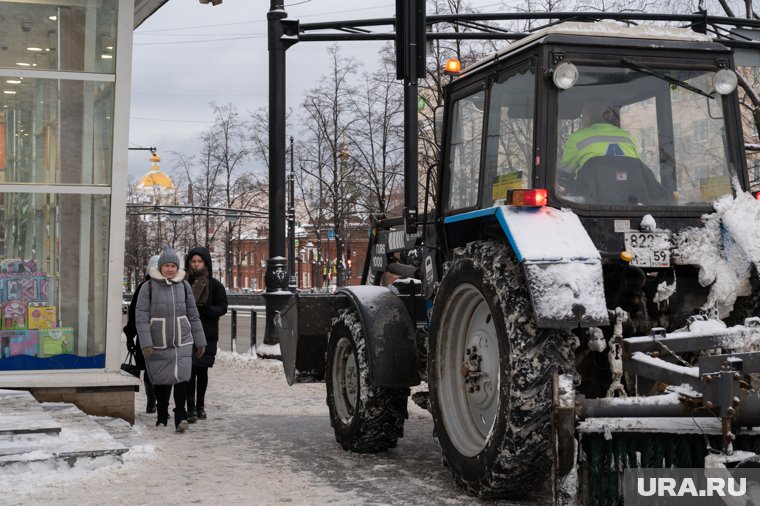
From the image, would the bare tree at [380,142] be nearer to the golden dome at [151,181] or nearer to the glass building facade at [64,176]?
the glass building facade at [64,176]

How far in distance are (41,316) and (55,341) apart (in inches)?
10.9

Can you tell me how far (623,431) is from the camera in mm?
4910

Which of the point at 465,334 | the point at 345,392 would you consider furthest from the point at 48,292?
the point at 465,334

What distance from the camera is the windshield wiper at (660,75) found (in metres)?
6.38

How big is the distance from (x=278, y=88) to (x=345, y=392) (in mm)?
8485

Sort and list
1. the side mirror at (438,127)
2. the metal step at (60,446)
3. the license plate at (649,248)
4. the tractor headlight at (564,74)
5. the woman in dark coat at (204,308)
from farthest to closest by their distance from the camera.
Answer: the woman in dark coat at (204,308), the side mirror at (438,127), the metal step at (60,446), the tractor headlight at (564,74), the license plate at (649,248)

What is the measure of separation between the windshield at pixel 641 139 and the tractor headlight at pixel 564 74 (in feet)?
0.28

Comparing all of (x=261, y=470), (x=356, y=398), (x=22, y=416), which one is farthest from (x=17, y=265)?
(x=356, y=398)

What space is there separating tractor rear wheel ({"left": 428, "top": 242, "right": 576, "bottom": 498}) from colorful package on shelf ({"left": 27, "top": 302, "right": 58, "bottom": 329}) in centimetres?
489

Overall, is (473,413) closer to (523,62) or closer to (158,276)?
(523,62)

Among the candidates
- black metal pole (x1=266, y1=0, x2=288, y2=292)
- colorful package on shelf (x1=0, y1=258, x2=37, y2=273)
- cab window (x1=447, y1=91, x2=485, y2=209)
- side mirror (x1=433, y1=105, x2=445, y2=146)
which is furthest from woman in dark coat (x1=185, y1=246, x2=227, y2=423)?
black metal pole (x1=266, y1=0, x2=288, y2=292)

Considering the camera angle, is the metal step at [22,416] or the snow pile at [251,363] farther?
the snow pile at [251,363]

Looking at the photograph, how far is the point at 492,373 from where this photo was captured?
6340 millimetres

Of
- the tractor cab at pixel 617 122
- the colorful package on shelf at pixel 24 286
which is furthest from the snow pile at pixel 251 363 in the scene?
the tractor cab at pixel 617 122
